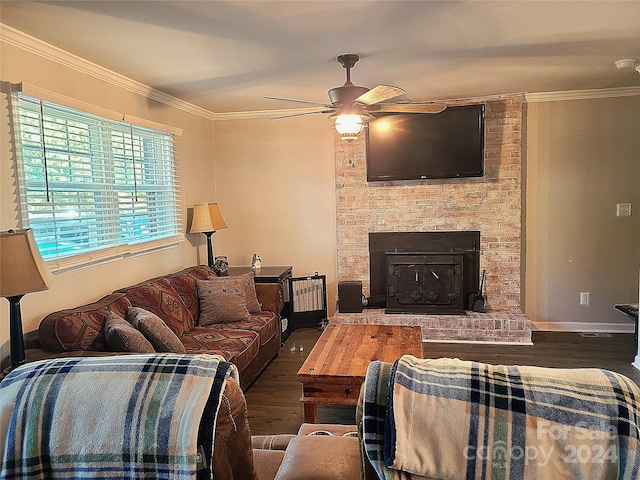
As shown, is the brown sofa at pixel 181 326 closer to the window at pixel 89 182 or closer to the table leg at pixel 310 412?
the window at pixel 89 182

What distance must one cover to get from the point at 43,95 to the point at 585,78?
13.4 ft

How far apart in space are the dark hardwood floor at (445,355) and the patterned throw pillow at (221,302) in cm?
54

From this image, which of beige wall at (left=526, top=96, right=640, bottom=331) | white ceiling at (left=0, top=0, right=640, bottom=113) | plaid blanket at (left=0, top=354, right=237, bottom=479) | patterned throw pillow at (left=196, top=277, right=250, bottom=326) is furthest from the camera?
beige wall at (left=526, top=96, right=640, bottom=331)

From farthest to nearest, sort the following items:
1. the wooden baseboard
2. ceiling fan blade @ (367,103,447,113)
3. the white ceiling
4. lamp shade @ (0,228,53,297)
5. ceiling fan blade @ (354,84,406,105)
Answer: the wooden baseboard, ceiling fan blade @ (367,103,447,113), ceiling fan blade @ (354,84,406,105), the white ceiling, lamp shade @ (0,228,53,297)

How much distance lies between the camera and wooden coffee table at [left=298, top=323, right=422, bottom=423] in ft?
8.89

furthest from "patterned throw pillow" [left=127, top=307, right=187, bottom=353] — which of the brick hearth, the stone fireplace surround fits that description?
the brick hearth

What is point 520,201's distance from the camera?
16.0 feet

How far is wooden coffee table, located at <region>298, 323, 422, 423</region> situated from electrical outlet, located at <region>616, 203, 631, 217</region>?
8.61ft

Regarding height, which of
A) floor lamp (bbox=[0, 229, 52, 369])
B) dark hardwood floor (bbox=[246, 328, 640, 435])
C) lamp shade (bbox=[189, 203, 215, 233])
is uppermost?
lamp shade (bbox=[189, 203, 215, 233])

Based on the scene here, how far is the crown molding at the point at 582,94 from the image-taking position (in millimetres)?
4617

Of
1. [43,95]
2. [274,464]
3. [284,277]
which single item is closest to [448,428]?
[274,464]

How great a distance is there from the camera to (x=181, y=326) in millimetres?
3545

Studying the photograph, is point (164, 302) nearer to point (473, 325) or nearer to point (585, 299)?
point (473, 325)

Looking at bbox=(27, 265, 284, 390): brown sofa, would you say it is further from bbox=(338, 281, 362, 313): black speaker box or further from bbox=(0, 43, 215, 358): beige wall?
bbox=(338, 281, 362, 313): black speaker box
